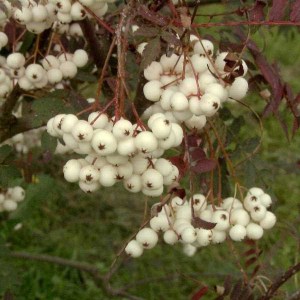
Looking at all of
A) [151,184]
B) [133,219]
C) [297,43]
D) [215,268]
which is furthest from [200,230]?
[297,43]

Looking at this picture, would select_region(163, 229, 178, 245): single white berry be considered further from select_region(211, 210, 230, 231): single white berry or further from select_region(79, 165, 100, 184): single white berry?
select_region(79, 165, 100, 184): single white berry

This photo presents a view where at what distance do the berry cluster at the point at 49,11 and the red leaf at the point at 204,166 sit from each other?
0.31m

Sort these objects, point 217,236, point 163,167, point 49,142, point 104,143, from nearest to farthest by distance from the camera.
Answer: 1. point 104,143
2. point 163,167
3. point 217,236
4. point 49,142

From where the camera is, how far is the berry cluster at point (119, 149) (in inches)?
36.3

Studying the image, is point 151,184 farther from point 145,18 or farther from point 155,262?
point 155,262

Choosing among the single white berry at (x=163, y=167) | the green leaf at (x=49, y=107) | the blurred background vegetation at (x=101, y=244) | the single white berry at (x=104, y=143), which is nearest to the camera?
the single white berry at (x=104, y=143)

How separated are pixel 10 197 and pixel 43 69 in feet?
2.32

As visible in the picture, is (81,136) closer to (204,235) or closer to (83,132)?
(83,132)

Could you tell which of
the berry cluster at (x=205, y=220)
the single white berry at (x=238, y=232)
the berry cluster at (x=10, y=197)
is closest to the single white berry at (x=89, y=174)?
the berry cluster at (x=205, y=220)

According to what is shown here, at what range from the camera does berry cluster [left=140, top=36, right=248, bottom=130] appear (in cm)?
97

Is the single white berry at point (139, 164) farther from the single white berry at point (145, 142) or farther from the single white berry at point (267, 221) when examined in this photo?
the single white berry at point (267, 221)

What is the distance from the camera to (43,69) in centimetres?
136

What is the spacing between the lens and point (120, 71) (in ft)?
3.13

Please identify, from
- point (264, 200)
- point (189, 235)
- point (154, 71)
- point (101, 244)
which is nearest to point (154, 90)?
point (154, 71)
